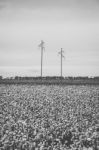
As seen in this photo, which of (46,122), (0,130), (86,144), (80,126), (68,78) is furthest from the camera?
(68,78)

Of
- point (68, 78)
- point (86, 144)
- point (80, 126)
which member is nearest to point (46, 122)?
point (80, 126)

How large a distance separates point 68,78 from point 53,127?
108 feet

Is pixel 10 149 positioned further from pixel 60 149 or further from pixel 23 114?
pixel 23 114

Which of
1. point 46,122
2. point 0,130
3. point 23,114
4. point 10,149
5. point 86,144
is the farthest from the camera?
point 23,114

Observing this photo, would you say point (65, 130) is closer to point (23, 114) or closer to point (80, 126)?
point (80, 126)

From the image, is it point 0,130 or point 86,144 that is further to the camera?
point 0,130

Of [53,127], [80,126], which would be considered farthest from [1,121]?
[80,126]

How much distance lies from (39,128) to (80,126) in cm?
158

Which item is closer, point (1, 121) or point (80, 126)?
point (80, 126)

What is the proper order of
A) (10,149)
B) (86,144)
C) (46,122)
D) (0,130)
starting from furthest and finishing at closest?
(46,122) → (0,130) → (86,144) → (10,149)

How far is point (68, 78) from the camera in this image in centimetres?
3909

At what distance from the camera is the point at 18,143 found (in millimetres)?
5090

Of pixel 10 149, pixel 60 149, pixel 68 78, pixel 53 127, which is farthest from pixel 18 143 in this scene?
pixel 68 78

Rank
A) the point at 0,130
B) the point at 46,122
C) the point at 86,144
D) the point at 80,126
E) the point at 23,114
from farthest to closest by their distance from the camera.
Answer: the point at 23,114 → the point at 46,122 → the point at 80,126 → the point at 0,130 → the point at 86,144
